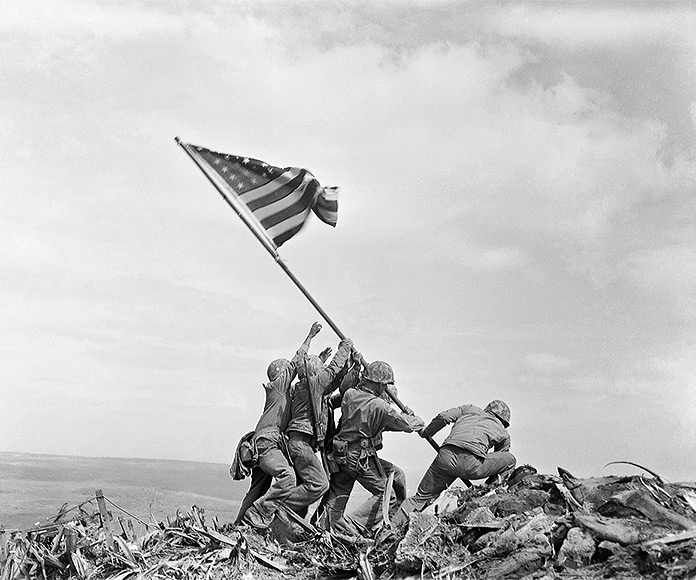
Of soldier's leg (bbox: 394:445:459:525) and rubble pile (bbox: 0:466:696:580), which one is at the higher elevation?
soldier's leg (bbox: 394:445:459:525)

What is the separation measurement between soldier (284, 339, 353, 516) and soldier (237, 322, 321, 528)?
Answer: 0.13 meters

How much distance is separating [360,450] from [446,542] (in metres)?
3.30

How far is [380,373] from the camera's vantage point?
14.4m

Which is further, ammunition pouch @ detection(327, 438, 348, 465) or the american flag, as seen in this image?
the american flag

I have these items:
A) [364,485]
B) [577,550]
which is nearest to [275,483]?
[364,485]

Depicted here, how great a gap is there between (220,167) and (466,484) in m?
5.86

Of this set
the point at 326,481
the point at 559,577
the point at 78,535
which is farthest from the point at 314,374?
the point at 559,577

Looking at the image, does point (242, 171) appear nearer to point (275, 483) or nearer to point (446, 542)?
point (275, 483)

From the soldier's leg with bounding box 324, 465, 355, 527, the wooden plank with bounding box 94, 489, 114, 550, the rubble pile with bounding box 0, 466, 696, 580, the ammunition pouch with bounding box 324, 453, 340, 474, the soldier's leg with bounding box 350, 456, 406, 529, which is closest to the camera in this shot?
the rubble pile with bounding box 0, 466, 696, 580

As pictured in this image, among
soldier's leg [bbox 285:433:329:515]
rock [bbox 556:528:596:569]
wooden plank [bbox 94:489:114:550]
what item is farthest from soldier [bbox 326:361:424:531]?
rock [bbox 556:528:596:569]

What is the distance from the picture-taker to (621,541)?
33.5 ft

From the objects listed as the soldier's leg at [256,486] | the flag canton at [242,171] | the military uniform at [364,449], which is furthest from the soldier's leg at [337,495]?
the flag canton at [242,171]

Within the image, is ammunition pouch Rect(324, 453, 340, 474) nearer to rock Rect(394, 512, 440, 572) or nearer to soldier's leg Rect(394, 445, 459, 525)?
soldier's leg Rect(394, 445, 459, 525)

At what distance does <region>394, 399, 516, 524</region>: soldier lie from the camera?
45.9 ft
